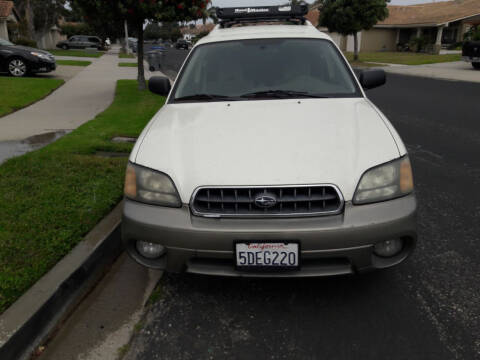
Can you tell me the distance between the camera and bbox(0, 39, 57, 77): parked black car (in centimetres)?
1498

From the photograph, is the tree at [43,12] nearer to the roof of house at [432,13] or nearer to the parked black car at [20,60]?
the roof of house at [432,13]

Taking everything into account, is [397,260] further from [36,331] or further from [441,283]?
[36,331]

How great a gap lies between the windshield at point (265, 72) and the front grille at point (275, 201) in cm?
132

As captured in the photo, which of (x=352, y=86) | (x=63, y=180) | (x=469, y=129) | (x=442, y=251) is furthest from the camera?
(x=469, y=129)

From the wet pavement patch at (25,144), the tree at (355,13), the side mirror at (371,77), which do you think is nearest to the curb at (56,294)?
the side mirror at (371,77)

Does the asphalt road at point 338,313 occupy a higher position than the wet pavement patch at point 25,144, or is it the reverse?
the wet pavement patch at point 25,144

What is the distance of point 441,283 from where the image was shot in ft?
9.57

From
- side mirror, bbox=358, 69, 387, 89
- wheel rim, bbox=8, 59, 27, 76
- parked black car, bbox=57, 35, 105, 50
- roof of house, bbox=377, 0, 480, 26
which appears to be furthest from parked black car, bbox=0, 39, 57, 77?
roof of house, bbox=377, 0, 480, 26

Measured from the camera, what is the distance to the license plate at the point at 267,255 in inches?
92.2

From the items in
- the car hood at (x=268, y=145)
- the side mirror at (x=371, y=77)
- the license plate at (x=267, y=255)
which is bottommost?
the license plate at (x=267, y=255)

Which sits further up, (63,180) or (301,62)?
(301,62)

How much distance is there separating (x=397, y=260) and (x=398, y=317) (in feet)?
1.17

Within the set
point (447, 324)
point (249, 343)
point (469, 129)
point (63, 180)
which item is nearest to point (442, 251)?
point (447, 324)

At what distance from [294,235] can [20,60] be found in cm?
1566
